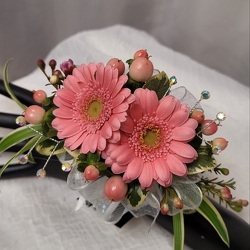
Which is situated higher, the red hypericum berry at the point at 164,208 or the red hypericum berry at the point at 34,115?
the red hypericum berry at the point at 34,115

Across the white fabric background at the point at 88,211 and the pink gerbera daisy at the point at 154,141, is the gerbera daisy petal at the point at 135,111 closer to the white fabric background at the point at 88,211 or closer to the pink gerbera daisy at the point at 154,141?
the pink gerbera daisy at the point at 154,141

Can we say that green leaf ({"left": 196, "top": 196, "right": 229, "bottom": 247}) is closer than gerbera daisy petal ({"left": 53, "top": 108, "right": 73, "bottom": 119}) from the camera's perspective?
No

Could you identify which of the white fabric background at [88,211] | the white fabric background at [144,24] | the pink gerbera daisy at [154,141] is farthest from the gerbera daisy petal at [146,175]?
the white fabric background at [144,24]

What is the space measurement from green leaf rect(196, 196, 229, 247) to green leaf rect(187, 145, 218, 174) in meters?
0.12

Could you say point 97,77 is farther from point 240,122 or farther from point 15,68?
point 15,68

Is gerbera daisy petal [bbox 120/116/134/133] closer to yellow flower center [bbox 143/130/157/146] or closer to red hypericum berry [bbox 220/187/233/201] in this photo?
yellow flower center [bbox 143/130/157/146]

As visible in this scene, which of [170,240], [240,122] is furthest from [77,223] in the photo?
[240,122]

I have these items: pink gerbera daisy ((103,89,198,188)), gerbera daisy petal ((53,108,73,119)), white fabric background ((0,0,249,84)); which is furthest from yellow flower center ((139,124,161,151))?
white fabric background ((0,0,249,84))

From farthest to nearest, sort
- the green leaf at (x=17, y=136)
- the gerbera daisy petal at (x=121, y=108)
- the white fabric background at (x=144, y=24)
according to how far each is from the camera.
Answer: the white fabric background at (x=144, y=24) < the green leaf at (x=17, y=136) < the gerbera daisy petal at (x=121, y=108)

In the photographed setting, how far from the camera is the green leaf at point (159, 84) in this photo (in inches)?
19.5

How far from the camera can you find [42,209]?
68cm

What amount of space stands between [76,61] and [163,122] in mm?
672

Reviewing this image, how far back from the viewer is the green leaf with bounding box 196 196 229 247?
0.58 m

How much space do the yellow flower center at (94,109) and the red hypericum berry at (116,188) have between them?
0.10 m
